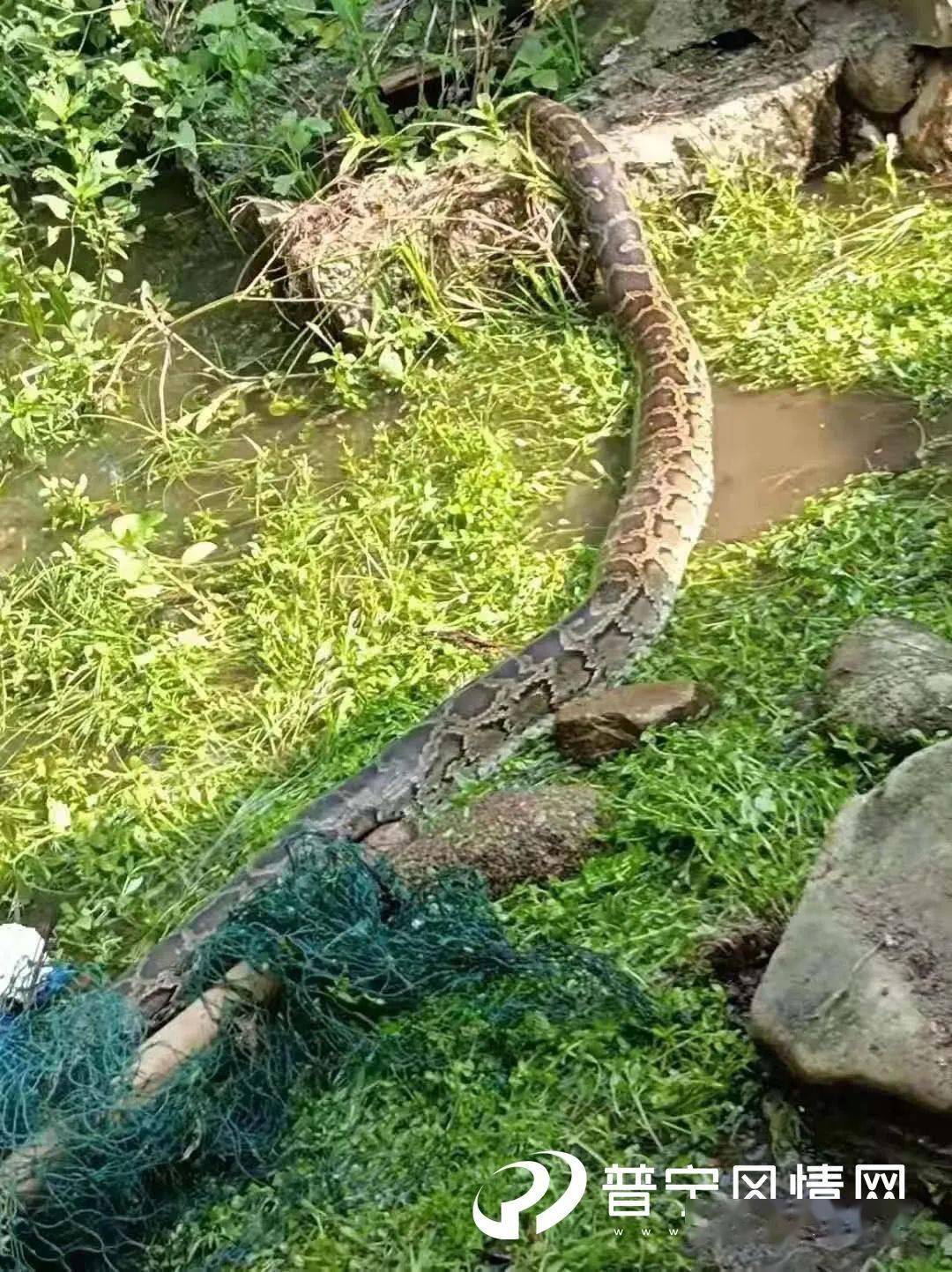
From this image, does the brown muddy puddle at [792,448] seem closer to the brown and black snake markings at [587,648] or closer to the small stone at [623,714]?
the brown and black snake markings at [587,648]

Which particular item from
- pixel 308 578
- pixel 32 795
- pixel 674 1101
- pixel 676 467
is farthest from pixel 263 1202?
pixel 676 467

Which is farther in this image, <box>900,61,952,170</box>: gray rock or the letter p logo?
<box>900,61,952,170</box>: gray rock

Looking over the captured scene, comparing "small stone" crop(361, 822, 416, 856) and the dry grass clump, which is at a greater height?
the dry grass clump

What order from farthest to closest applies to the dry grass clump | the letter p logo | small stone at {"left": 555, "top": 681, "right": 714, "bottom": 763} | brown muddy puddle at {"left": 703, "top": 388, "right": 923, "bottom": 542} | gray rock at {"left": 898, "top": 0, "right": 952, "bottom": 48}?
the dry grass clump → gray rock at {"left": 898, "top": 0, "right": 952, "bottom": 48} → brown muddy puddle at {"left": 703, "top": 388, "right": 923, "bottom": 542} → small stone at {"left": 555, "top": 681, "right": 714, "bottom": 763} → the letter p logo

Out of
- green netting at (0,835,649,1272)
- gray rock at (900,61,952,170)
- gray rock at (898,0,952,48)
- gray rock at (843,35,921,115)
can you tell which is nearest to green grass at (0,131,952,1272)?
green netting at (0,835,649,1272)

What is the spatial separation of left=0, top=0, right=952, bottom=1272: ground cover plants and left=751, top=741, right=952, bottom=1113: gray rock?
30 cm

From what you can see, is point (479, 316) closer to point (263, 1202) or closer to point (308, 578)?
point (308, 578)

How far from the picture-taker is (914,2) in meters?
8.19

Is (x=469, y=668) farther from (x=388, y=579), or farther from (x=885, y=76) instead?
(x=885, y=76)

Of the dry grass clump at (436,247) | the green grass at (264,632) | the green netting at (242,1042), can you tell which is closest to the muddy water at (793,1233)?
the green netting at (242,1042)

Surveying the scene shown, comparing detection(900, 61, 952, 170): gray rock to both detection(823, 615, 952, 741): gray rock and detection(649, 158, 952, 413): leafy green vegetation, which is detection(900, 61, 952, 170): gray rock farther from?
detection(823, 615, 952, 741): gray rock

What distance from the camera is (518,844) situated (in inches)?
192

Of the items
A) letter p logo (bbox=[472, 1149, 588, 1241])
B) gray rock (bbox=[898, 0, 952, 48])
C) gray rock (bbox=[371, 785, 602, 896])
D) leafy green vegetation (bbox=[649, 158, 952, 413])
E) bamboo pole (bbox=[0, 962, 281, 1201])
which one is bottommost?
letter p logo (bbox=[472, 1149, 588, 1241])

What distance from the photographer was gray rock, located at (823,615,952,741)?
477 centimetres
